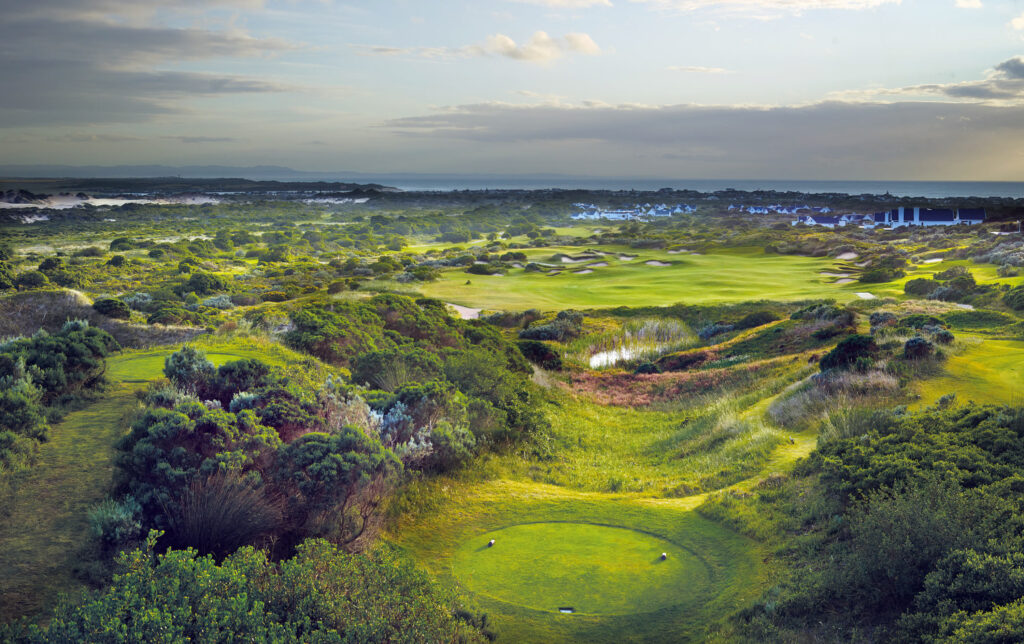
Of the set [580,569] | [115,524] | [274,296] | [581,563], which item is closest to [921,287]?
[581,563]

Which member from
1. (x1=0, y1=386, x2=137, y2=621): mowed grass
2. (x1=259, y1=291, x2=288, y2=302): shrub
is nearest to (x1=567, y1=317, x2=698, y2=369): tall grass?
(x1=259, y1=291, x2=288, y2=302): shrub

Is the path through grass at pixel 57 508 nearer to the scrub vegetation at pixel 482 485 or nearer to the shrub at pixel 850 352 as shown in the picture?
the scrub vegetation at pixel 482 485

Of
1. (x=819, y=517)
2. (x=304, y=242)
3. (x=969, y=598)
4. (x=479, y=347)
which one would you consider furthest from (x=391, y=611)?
(x=304, y=242)

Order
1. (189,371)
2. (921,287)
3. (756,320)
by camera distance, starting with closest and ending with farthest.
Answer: (189,371), (756,320), (921,287)

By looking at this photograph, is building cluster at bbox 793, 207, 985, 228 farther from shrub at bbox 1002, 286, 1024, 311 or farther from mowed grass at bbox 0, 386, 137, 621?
mowed grass at bbox 0, 386, 137, 621

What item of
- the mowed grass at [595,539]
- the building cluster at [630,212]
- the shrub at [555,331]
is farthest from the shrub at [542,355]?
the building cluster at [630,212]

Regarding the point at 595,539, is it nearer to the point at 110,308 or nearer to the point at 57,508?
the point at 57,508
